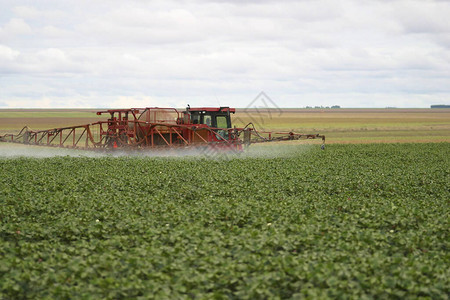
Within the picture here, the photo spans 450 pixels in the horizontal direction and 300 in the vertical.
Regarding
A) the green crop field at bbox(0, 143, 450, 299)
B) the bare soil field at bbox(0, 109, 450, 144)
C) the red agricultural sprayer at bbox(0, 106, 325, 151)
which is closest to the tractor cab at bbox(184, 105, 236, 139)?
the red agricultural sprayer at bbox(0, 106, 325, 151)

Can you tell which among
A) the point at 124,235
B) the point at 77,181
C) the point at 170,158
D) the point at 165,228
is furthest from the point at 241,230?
the point at 170,158

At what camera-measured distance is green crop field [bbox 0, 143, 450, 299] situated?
22.7 feet

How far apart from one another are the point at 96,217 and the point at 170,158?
1172 cm

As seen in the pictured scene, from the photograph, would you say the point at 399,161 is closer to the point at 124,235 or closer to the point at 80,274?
the point at 124,235

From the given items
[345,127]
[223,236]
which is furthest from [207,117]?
[345,127]

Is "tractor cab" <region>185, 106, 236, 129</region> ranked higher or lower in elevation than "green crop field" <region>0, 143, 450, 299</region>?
higher

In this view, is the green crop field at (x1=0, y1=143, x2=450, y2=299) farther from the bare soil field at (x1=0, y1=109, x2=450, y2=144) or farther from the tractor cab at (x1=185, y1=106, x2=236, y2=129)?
the tractor cab at (x1=185, y1=106, x2=236, y2=129)

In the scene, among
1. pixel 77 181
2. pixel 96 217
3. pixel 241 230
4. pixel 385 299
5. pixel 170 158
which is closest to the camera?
pixel 385 299

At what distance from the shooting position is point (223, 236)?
9.03 meters

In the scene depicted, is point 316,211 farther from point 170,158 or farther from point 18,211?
point 170,158

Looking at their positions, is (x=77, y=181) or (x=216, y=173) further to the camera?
(x=216, y=173)

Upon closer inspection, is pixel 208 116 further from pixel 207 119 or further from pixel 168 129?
pixel 168 129

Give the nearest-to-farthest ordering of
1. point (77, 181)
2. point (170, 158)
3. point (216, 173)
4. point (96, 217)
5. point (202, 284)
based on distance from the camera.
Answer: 1. point (202, 284)
2. point (96, 217)
3. point (77, 181)
4. point (216, 173)
5. point (170, 158)

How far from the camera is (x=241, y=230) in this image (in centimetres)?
955
